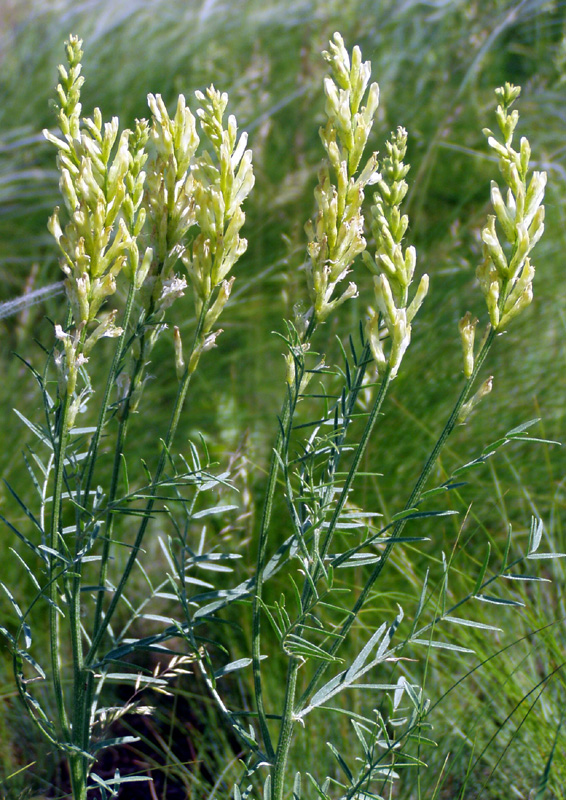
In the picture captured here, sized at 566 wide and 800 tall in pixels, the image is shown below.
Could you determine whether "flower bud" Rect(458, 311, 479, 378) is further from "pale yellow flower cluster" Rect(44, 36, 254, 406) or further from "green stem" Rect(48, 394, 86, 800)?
"green stem" Rect(48, 394, 86, 800)

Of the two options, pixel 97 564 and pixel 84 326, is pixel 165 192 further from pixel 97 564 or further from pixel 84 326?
pixel 97 564

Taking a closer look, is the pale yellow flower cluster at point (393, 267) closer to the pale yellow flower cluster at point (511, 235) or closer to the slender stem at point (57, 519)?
the pale yellow flower cluster at point (511, 235)

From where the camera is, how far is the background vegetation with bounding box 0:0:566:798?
1.46 m

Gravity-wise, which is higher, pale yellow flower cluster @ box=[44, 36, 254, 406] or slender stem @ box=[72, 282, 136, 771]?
pale yellow flower cluster @ box=[44, 36, 254, 406]

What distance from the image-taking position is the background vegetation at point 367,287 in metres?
1.46

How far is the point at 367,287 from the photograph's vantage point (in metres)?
2.39

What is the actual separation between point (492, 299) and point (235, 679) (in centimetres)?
121

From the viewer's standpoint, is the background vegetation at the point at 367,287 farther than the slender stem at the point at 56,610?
Yes

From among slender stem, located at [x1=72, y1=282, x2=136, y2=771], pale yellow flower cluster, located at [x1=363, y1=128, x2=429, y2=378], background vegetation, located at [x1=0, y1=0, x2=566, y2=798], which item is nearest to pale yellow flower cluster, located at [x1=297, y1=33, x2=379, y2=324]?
pale yellow flower cluster, located at [x1=363, y1=128, x2=429, y2=378]

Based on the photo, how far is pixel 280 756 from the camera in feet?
2.84

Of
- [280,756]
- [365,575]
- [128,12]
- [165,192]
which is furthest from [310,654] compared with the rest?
[128,12]

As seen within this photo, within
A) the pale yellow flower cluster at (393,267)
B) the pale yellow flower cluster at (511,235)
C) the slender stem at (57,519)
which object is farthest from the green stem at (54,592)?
the pale yellow flower cluster at (511,235)

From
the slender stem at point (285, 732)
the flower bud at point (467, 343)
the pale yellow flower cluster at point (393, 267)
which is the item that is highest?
the pale yellow flower cluster at point (393, 267)

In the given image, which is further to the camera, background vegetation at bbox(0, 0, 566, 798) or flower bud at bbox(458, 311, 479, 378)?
background vegetation at bbox(0, 0, 566, 798)
